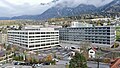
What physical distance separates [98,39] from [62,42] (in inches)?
413

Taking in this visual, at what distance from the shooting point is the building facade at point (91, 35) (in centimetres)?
4258

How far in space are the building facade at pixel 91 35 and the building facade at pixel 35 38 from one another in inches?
208

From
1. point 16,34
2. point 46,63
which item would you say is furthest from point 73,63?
point 16,34

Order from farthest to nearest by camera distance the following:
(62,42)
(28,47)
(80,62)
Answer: (62,42)
(28,47)
(80,62)

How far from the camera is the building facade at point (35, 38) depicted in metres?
42.1

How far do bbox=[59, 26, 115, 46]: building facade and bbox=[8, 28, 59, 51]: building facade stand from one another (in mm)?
5289

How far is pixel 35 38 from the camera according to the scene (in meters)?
42.5

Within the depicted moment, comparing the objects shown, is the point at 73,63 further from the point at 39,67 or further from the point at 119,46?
the point at 119,46

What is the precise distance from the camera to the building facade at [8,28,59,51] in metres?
42.1

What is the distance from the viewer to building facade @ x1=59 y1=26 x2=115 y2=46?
42581mm

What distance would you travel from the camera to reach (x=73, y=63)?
45.3ft

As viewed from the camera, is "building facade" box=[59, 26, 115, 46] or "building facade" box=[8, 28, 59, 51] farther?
"building facade" box=[59, 26, 115, 46]

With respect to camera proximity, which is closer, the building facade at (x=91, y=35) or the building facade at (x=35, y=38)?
the building facade at (x=35, y=38)

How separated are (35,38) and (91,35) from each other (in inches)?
454
